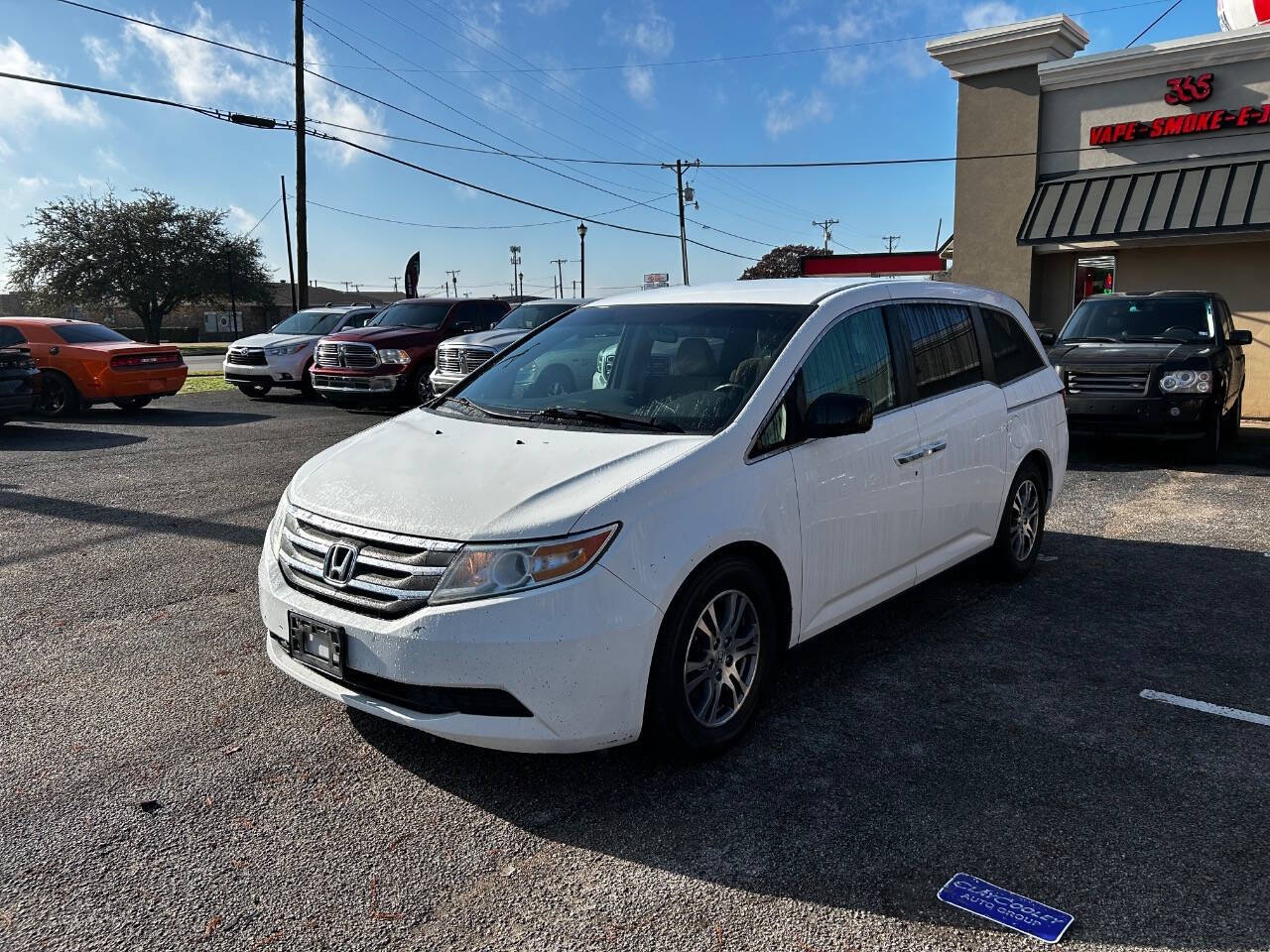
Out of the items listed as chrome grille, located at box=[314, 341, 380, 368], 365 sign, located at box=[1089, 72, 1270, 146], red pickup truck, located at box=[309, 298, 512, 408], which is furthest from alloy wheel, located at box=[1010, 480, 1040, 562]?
365 sign, located at box=[1089, 72, 1270, 146]

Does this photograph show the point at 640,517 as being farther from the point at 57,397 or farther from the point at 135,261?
the point at 135,261

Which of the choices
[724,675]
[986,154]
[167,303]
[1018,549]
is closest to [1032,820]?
[724,675]

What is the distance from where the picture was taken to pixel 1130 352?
10.7 meters

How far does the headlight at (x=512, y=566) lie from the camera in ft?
10.3

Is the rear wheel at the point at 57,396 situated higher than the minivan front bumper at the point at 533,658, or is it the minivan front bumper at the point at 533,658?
the rear wheel at the point at 57,396

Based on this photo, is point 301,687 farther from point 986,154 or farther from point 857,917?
point 986,154

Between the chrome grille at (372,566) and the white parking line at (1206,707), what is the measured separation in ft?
10.1

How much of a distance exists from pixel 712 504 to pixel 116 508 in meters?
6.43

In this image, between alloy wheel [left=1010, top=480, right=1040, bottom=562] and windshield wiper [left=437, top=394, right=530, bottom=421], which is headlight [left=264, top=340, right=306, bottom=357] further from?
alloy wheel [left=1010, top=480, right=1040, bottom=562]

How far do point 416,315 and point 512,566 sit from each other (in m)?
14.3

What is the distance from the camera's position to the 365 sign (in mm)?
15703

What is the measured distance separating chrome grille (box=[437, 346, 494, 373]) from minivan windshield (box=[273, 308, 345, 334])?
17.8 feet

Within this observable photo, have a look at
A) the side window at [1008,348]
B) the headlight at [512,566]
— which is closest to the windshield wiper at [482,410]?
the headlight at [512,566]

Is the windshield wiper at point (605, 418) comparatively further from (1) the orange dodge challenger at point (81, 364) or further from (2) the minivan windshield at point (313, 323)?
(2) the minivan windshield at point (313, 323)
